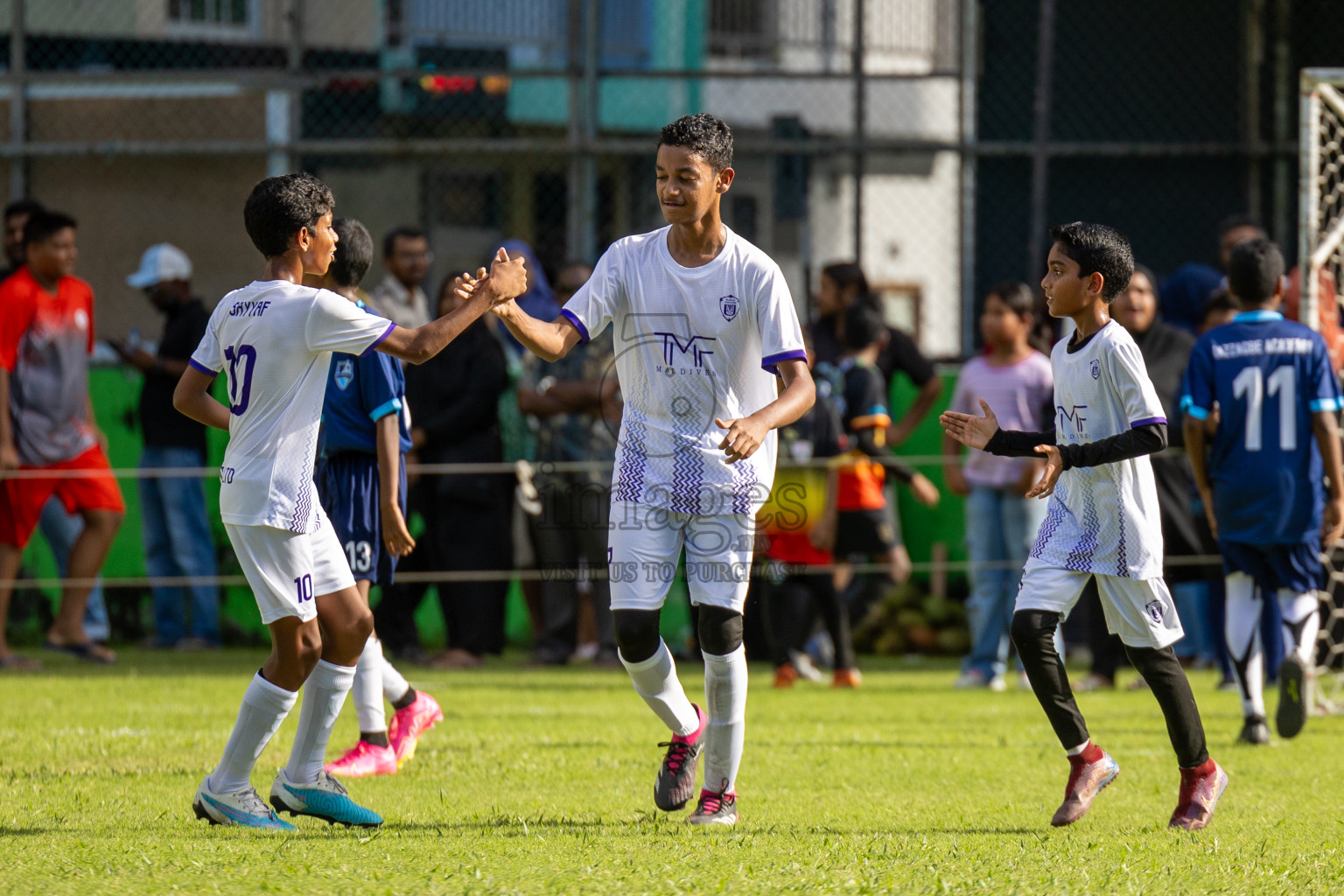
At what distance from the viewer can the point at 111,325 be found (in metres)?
12.3

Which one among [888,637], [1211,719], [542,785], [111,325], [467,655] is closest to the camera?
[542,785]

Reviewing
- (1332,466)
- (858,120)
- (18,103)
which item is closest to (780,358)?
(1332,466)

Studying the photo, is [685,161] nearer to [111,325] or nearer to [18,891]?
[18,891]

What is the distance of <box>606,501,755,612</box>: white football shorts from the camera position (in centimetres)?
502

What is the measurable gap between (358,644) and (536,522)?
5.30 metres

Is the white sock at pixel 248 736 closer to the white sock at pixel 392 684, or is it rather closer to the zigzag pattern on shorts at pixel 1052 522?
the white sock at pixel 392 684

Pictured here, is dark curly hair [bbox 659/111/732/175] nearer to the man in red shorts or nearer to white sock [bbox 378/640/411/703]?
white sock [bbox 378/640/411/703]

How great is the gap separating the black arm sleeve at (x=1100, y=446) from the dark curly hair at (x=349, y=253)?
2470mm

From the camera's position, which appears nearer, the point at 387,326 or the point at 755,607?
the point at 387,326

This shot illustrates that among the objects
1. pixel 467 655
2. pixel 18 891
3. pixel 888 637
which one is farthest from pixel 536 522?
pixel 18 891

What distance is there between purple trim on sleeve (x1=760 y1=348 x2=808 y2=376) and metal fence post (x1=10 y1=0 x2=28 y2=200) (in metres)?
8.38

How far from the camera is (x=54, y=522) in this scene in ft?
34.4

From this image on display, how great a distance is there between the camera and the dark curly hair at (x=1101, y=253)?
16.7ft

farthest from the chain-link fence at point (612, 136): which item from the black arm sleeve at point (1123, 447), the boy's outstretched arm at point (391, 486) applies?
the black arm sleeve at point (1123, 447)
